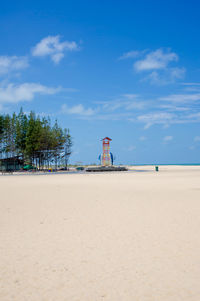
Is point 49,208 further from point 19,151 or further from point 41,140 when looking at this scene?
point 19,151

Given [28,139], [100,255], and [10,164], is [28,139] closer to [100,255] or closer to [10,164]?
[10,164]

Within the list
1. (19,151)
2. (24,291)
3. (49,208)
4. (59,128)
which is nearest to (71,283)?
(24,291)

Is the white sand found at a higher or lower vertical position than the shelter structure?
lower

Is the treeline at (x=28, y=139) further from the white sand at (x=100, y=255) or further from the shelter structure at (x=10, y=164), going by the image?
the white sand at (x=100, y=255)

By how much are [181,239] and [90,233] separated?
1.82m

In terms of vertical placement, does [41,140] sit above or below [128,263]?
above

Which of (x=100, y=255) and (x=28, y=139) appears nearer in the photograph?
(x=100, y=255)

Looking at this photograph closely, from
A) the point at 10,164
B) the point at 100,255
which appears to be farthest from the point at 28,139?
the point at 100,255

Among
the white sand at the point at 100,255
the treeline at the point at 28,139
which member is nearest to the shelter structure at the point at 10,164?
the treeline at the point at 28,139

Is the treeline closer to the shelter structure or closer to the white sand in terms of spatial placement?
the shelter structure

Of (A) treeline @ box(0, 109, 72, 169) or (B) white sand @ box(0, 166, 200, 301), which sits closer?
(B) white sand @ box(0, 166, 200, 301)

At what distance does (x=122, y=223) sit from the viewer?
6.39 m

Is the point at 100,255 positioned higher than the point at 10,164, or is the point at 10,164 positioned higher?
the point at 10,164

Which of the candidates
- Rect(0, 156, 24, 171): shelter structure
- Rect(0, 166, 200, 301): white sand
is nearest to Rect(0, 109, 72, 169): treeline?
Rect(0, 156, 24, 171): shelter structure
